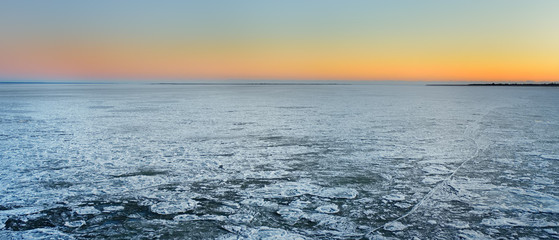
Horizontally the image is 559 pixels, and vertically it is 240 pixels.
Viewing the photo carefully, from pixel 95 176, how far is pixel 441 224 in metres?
3.34

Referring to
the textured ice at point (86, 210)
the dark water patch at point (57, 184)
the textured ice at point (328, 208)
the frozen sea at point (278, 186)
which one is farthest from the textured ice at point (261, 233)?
the dark water patch at point (57, 184)

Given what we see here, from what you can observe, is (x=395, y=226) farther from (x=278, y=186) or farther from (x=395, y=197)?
(x=278, y=186)

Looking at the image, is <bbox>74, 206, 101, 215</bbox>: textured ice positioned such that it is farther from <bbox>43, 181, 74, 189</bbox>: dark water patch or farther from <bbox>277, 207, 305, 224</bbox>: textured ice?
<bbox>277, 207, 305, 224</bbox>: textured ice

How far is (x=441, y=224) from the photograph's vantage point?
2.79 metres

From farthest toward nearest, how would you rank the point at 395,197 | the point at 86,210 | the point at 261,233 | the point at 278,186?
the point at 278,186 < the point at 395,197 < the point at 86,210 < the point at 261,233

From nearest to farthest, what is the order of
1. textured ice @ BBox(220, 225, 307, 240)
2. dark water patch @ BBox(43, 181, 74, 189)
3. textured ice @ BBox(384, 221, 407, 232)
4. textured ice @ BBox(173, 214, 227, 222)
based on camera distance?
textured ice @ BBox(220, 225, 307, 240), textured ice @ BBox(384, 221, 407, 232), textured ice @ BBox(173, 214, 227, 222), dark water patch @ BBox(43, 181, 74, 189)

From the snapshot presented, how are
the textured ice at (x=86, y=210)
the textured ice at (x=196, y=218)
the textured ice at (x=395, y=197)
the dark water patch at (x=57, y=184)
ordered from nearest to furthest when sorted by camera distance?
the textured ice at (x=196, y=218), the textured ice at (x=86, y=210), the textured ice at (x=395, y=197), the dark water patch at (x=57, y=184)

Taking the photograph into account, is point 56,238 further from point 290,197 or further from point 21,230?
point 290,197

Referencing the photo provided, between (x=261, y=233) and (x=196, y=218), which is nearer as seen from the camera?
(x=261, y=233)

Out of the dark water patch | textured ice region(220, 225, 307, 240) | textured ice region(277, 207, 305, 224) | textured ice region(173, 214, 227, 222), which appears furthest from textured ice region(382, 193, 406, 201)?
the dark water patch

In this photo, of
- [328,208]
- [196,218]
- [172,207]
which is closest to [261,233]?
[196,218]

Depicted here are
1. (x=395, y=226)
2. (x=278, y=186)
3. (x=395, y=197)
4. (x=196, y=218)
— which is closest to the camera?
(x=395, y=226)

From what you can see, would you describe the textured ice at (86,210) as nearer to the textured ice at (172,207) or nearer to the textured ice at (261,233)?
the textured ice at (172,207)

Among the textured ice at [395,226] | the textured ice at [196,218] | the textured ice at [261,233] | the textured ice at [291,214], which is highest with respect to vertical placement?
the textured ice at [395,226]
